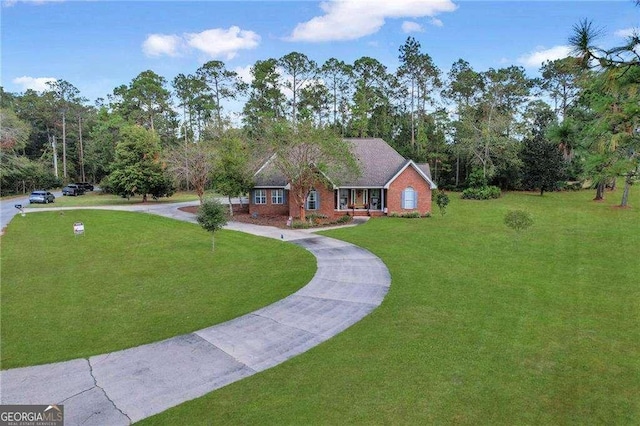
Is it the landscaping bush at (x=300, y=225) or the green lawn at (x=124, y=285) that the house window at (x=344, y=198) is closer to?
the landscaping bush at (x=300, y=225)

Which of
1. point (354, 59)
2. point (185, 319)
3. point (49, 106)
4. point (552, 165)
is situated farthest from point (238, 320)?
point (49, 106)

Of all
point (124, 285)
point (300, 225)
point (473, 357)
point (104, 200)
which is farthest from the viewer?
point (104, 200)

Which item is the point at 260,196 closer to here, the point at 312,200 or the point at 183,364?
the point at 312,200

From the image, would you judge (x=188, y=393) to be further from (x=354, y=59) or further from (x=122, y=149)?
(x=354, y=59)

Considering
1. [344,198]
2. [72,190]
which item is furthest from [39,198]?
[344,198]

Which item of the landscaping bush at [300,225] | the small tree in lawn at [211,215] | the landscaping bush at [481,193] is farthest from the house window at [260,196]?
the landscaping bush at [481,193]
